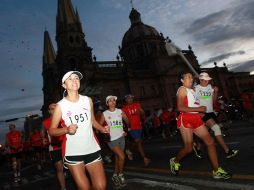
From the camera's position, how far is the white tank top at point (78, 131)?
4.18 metres

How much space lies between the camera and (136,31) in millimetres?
74000

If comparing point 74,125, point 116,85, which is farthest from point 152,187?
point 116,85

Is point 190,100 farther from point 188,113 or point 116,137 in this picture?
point 116,137

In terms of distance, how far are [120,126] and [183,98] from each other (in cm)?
226

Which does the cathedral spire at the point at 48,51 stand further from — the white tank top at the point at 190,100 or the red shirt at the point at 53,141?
the white tank top at the point at 190,100

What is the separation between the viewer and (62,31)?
6100 cm

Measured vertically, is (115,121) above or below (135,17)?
below

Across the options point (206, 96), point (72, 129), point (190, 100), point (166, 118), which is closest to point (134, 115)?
point (206, 96)

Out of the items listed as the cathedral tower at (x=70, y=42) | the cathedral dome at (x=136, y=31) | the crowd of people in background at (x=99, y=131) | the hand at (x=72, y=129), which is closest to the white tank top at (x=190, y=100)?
the crowd of people in background at (x=99, y=131)

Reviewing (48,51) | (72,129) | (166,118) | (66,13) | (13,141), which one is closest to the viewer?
Answer: (72,129)

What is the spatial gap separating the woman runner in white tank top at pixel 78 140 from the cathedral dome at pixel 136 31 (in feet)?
226

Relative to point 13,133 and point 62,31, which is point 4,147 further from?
point 62,31

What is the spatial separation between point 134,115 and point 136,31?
213 ft

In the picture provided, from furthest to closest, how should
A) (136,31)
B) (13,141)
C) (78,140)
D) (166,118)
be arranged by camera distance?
(136,31) < (166,118) < (13,141) < (78,140)
